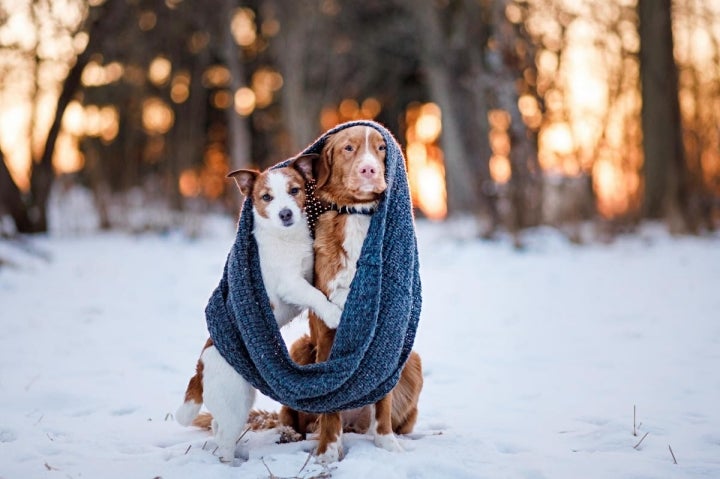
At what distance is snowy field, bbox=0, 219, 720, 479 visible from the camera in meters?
3.42

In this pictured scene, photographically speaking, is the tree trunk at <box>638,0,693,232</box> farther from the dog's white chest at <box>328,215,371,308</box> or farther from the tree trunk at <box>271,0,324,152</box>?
the dog's white chest at <box>328,215,371,308</box>

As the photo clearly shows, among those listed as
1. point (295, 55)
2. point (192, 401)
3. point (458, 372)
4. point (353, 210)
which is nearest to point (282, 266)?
point (353, 210)

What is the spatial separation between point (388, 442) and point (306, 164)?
153 cm

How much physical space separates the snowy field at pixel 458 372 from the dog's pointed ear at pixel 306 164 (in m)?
1.46

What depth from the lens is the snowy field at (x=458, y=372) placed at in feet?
11.2

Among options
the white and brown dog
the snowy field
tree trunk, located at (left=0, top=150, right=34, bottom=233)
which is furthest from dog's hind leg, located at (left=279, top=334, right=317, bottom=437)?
tree trunk, located at (left=0, top=150, right=34, bottom=233)

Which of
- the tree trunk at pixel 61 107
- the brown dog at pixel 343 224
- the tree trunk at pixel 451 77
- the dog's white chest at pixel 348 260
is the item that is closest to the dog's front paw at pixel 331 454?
the brown dog at pixel 343 224

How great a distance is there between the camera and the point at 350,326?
3295 millimetres

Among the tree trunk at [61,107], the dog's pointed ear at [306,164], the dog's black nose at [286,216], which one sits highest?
the tree trunk at [61,107]

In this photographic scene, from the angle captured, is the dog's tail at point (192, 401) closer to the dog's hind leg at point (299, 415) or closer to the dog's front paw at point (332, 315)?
the dog's hind leg at point (299, 415)

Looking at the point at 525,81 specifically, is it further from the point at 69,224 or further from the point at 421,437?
the point at 421,437

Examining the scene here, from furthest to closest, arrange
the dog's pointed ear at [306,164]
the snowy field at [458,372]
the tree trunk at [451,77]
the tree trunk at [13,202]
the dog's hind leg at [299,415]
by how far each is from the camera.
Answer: the tree trunk at [451,77] → the tree trunk at [13,202] → the dog's hind leg at [299,415] → the dog's pointed ear at [306,164] → the snowy field at [458,372]

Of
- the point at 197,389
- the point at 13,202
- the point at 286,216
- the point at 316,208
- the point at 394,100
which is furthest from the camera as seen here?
the point at 394,100

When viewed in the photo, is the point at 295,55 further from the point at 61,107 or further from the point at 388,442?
the point at 388,442
